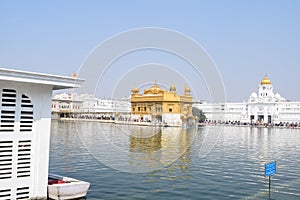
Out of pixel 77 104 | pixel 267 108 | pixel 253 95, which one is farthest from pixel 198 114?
pixel 77 104

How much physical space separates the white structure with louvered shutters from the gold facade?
41634mm

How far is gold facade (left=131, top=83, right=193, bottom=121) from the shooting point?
4828 centimetres

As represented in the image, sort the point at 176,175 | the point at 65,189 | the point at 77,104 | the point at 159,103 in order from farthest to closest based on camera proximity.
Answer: the point at 77,104, the point at 159,103, the point at 176,175, the point at 65,189

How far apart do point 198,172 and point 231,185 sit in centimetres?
199

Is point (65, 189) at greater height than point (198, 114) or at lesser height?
lesser

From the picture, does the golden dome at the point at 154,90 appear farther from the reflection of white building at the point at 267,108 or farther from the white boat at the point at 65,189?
the white boat at the point at 65,189

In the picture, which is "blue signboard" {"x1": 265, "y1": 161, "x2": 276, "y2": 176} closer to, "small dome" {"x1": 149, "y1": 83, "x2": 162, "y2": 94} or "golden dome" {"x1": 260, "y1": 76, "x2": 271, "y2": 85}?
"small dome" {"x1": 149, "y1": 83, "x2": 162, "y2": 94}

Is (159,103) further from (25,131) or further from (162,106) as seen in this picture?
(25,131)

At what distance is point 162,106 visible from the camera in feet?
158

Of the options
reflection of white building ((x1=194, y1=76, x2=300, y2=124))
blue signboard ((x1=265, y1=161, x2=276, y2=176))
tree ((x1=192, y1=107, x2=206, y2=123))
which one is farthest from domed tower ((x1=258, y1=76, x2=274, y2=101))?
blue signboard ((x1=265, y1=161, x2=276, y2=176))

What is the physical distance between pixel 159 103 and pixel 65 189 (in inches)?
1670

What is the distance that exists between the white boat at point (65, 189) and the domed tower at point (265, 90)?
66053mm

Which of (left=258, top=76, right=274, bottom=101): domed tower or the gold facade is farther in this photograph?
(left=258, top=76, right=274, bottom=101): domed tower

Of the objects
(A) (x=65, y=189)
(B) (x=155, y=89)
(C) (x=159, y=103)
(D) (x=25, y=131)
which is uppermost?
(B) (x=155, y=89)
